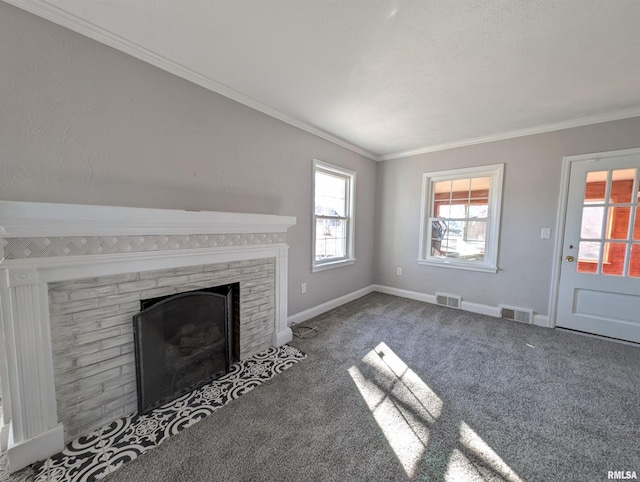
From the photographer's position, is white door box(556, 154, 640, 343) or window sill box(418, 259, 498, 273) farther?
window sill box(418, 259, 498, 273)

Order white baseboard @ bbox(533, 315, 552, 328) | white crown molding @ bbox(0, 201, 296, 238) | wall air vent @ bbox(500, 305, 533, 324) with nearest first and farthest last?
white crown molding @ bbox(0, 201, 296, 238), white baseboard @ bbox(533, 315, 552, 328), wall air vent @ bbox(500, 305, 533, 324)

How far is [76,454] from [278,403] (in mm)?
1139

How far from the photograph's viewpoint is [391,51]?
70.4 inches

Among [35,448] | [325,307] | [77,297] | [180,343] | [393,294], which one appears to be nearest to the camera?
[35,448]

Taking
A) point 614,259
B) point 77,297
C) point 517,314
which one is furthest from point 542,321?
point 77,297

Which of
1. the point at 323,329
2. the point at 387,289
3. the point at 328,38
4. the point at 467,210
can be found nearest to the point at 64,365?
the point at 323,329

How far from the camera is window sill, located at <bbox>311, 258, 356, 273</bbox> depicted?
3.40 metres

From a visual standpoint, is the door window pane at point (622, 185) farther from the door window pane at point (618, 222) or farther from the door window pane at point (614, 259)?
the door window pane at point (614, 259)

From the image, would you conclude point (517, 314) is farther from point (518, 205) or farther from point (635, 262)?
point (518, 205)

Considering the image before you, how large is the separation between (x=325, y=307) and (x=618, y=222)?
11.6ft

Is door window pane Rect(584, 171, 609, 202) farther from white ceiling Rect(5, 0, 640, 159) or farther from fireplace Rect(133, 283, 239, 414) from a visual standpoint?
fireplace Rect(133, 283, 239, 414)

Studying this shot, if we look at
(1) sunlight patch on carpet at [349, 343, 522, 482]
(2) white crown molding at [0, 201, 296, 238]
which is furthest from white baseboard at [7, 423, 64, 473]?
(1) sunlight patch on carpet at [349, 343, 522, 482]

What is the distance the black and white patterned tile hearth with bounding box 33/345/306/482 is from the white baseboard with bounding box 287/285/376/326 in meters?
0.92

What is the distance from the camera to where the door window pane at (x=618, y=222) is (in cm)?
277
